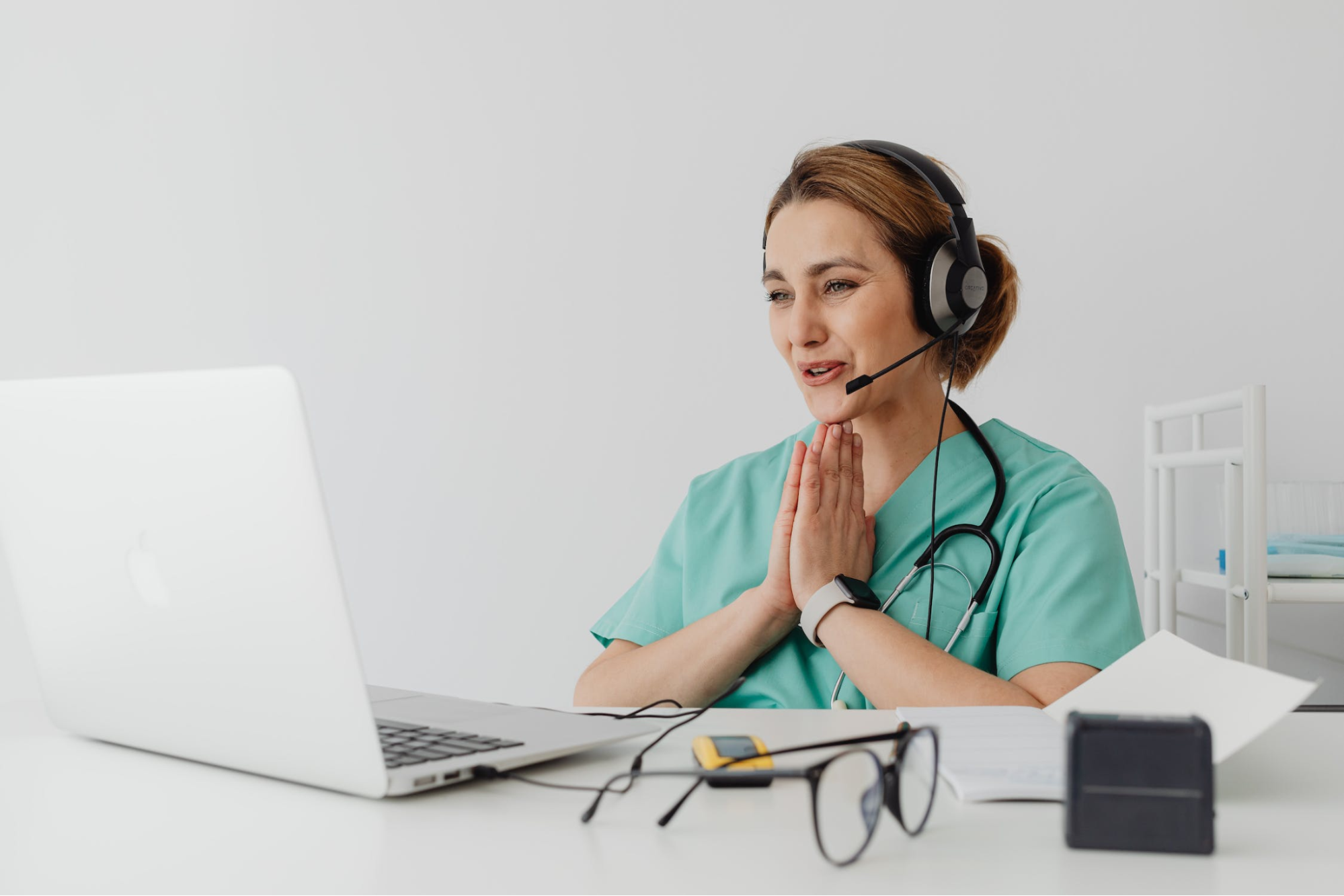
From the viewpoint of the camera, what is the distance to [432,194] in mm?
2332

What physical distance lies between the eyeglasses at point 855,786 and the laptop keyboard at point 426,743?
96 millimetres

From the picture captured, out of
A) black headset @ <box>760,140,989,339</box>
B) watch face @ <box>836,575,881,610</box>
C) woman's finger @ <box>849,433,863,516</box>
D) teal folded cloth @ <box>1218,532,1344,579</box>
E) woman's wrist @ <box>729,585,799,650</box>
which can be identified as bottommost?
teal folded cloth @ <box>1218,532,1344,579</box>

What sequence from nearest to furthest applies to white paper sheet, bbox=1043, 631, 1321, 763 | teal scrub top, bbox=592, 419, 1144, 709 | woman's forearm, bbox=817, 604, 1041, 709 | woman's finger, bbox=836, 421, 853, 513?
white paper sheet, bbox=1043, 631, 1321, 763 → woman's forearm, bbox=817, 604, 1041, 709 → teal scrub top, bbox=592, 419, 1144, 709 → woman's finger, bbox=836, 421, 853, 513

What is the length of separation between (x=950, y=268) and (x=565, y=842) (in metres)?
0.85

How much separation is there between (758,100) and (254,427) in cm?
192

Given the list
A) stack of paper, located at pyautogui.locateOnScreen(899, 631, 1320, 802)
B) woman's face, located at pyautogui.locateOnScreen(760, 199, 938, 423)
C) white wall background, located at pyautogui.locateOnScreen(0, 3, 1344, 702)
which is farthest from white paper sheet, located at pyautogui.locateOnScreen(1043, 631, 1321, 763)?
white wall background, located at pyautogui.locateOnScreen(0, 3, 1344, 702)

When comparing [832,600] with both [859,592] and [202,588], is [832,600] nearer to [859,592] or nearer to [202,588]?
[859,592]

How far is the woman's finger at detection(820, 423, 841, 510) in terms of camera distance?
117cm

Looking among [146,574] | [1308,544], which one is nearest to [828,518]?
[146,574]

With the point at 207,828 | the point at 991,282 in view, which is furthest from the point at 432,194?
the point at 207,828

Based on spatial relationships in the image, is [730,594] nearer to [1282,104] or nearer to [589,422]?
[589,422]

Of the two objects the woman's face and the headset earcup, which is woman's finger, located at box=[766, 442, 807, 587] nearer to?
the woman's face

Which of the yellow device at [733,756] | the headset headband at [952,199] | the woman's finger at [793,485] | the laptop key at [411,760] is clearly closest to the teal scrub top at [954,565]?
the woman's finger at [793,485]

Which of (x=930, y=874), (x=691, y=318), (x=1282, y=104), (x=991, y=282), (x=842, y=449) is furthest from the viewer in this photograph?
(x=691, y=318)
